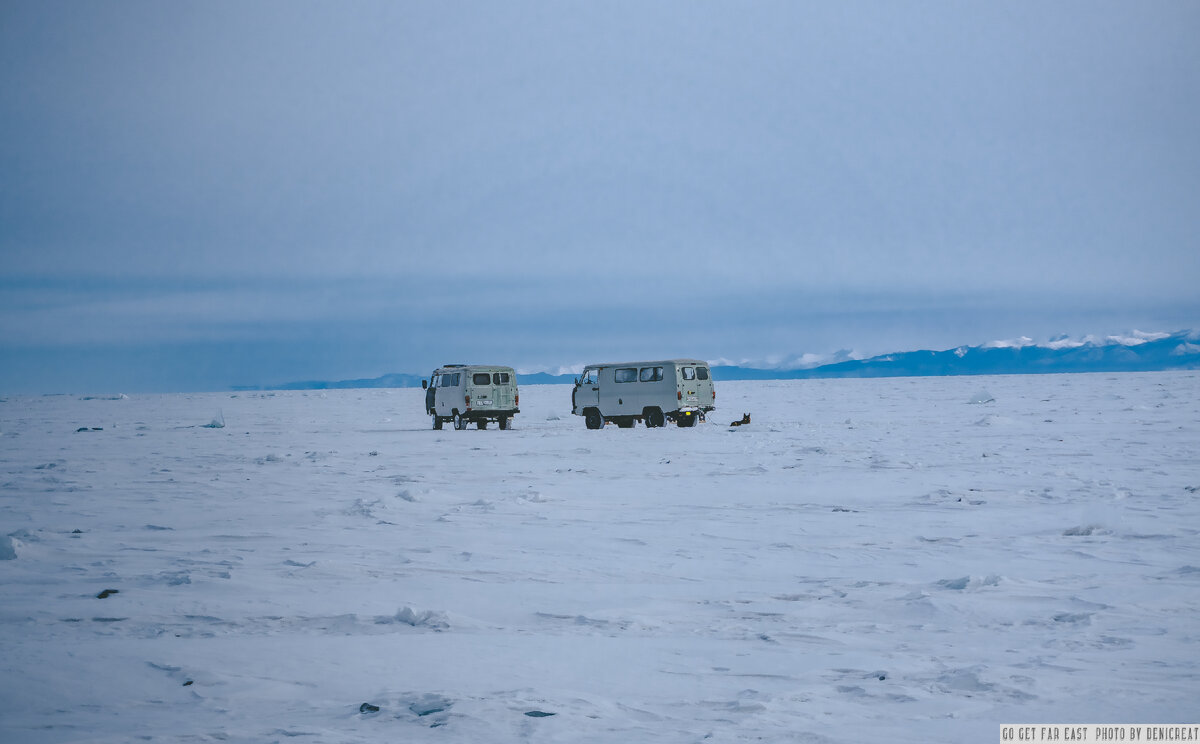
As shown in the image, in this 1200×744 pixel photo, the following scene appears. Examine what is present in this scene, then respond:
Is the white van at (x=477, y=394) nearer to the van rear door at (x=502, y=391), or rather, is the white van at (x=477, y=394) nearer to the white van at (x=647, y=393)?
the van rear door at (x=502, y=391)

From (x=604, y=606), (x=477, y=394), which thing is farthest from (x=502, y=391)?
(x=604, y=606)

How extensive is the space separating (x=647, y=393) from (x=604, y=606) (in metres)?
26.2

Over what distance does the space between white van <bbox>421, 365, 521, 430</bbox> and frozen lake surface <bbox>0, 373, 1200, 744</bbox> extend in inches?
654

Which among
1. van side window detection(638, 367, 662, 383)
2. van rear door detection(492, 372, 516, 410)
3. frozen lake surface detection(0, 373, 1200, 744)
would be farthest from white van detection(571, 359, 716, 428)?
frozen lake surface detection(0, 373, 1200, 744)

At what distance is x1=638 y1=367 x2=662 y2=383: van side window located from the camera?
34.2m

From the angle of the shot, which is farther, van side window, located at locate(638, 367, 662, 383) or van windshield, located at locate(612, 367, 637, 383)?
van windshield, located at locate(612, 367, 637, 383)

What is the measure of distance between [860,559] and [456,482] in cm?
988

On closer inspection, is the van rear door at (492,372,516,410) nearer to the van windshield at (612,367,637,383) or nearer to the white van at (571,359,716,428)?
A: the white van at (571,359,716,428)

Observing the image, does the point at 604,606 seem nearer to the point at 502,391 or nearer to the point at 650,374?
the point at 650,374

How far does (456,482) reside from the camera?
18.6 m

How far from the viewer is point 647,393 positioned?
34.7m

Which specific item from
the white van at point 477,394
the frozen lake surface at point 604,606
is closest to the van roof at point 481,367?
the white van at point 477,394

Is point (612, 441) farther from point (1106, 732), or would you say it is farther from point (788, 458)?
point (1106, 732)

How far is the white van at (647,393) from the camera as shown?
34000mm
